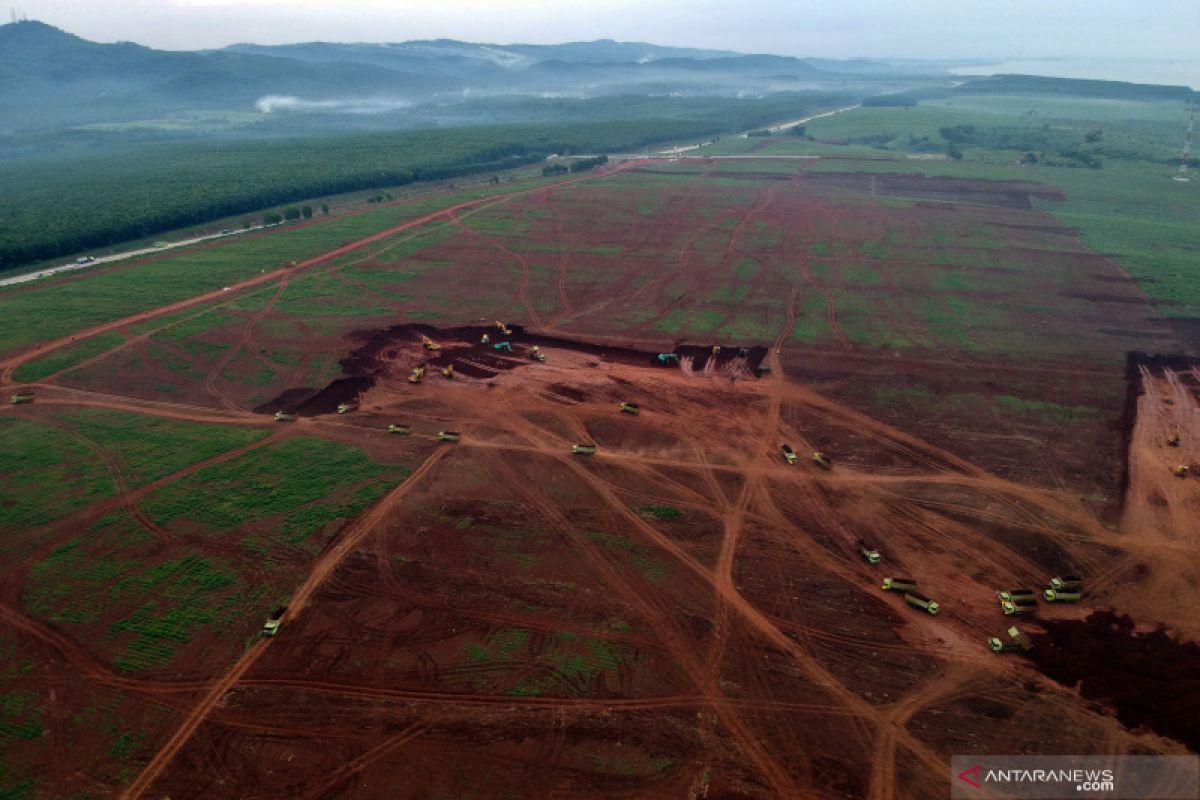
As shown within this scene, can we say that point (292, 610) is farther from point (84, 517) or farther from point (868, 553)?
point (868, 553)

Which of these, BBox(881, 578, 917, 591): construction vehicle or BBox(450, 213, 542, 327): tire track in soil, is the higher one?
BBox(450, 213, 542, 327): tire track in soil

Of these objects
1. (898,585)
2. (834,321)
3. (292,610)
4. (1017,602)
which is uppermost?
(834,321)

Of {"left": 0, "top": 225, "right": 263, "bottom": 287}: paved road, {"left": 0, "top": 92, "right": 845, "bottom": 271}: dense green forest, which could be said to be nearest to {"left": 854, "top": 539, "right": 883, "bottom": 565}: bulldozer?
{"left": 0, "top": 225, "right": 263, "bottom": 287}: paved road

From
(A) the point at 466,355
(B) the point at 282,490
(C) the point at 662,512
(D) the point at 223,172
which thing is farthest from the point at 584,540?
(D) the point at 223,172

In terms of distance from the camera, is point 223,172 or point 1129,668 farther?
point 223,172

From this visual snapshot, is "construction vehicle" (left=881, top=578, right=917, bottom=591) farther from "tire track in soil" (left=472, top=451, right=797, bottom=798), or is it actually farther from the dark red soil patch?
"tire track in soil" (left=472, top=451, right=797, bottom=798)

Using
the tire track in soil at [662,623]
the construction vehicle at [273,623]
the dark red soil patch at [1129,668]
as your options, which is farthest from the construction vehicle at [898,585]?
the construction vehicle at [273,623]
